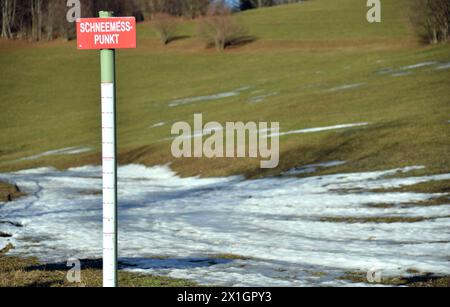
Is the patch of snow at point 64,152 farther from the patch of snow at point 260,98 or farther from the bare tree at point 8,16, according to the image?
the bare tree at point 8,16

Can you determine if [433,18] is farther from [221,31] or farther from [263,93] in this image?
[221,31]

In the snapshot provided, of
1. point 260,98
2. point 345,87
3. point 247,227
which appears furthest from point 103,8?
point 247,227

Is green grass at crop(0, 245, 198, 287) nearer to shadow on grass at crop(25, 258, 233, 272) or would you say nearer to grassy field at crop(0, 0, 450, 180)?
shadow on grass at crop(25, 258, 233, 272)

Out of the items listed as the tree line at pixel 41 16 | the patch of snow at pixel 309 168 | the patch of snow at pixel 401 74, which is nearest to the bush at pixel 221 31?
the tree line at pixel 41 16

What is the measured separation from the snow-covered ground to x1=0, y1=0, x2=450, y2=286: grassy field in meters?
1.79

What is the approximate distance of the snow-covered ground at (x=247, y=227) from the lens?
635 inches

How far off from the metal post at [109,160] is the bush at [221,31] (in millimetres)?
94690

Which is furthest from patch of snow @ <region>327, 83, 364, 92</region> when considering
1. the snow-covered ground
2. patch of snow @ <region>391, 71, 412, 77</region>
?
the snow-covered ground

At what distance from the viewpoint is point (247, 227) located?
77.8ft

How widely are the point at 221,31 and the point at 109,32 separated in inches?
3764

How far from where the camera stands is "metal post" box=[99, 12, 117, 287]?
35.8 feet

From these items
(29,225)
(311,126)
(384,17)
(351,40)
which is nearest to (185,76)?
(351,40)

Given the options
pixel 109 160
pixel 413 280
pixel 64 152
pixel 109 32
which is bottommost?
pixel 64 152
